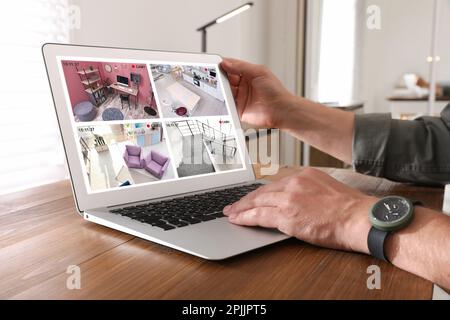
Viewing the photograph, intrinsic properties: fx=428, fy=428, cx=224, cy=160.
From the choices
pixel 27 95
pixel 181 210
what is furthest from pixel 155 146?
pixel 27 95

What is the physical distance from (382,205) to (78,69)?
439mm

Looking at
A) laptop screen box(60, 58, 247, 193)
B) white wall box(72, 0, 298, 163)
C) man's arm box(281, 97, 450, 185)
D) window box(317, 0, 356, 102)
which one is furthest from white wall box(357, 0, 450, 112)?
laptop screen box(60, 58, 247, 193)

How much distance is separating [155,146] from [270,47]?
2365 mm

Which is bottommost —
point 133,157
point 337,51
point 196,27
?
point 337,51

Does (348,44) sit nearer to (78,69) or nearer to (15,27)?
(15,27)

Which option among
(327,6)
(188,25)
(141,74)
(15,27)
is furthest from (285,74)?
(141,74)

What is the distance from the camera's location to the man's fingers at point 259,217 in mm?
480

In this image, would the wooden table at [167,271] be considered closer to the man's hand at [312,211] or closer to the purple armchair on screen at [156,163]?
the man's hand at [312,211]

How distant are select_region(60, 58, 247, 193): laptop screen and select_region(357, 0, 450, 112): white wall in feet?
9.06

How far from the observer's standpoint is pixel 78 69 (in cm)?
60

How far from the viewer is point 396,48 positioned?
3.33 meters

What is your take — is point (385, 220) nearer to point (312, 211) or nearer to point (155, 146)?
point (312, 211)

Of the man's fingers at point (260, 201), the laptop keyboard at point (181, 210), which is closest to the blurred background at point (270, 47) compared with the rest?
the laptop keyboard at point (181, 210)
